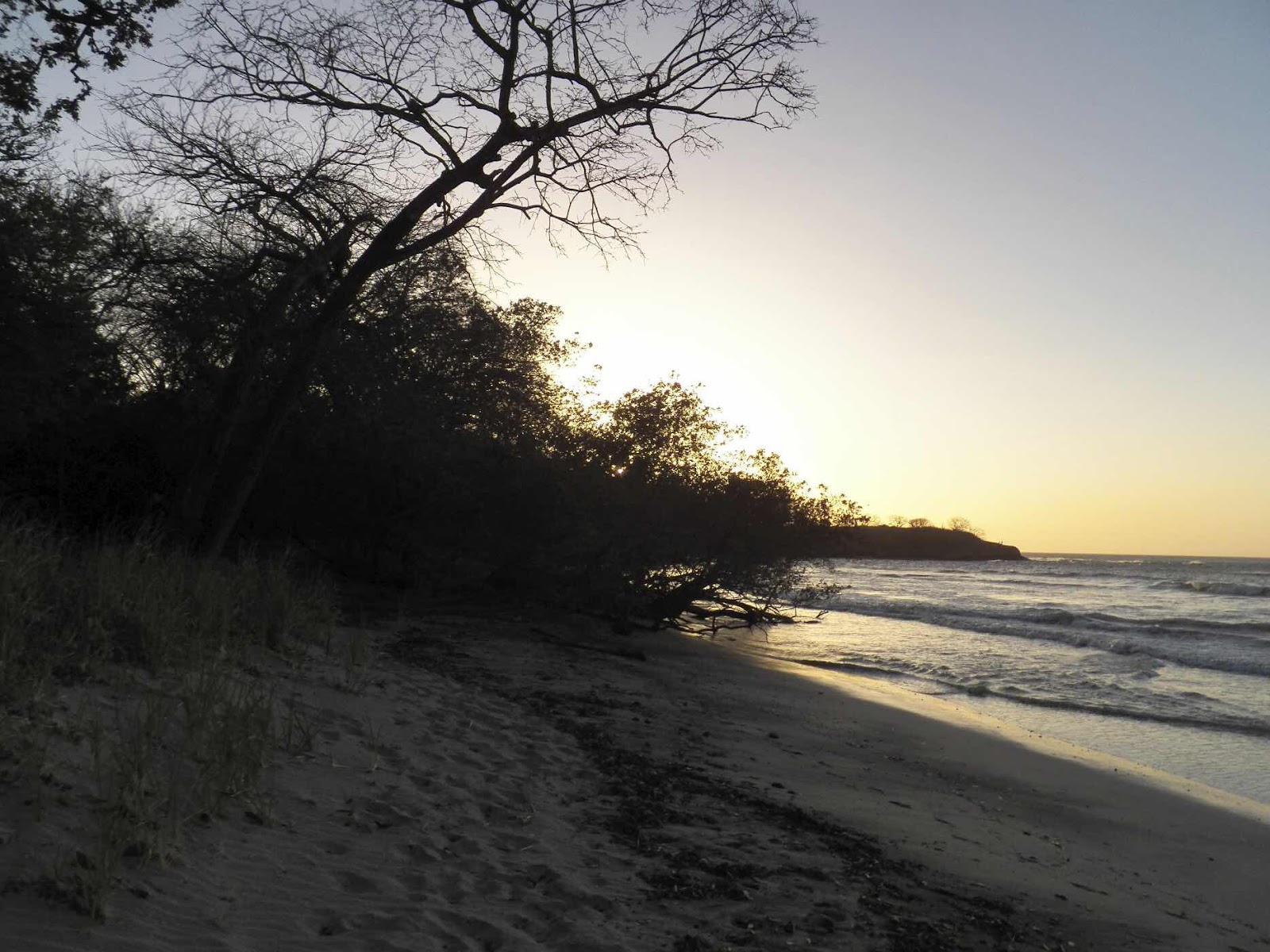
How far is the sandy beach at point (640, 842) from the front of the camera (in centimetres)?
339

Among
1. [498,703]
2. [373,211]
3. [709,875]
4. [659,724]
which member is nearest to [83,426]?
[373,211]

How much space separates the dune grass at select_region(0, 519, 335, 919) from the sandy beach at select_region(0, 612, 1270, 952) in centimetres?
13

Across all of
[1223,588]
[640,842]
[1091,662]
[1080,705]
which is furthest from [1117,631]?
[1223,588]

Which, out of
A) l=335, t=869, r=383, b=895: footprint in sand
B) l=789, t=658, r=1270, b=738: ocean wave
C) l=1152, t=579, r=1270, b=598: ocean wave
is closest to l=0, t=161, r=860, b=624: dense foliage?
l=789, t=658, r=1270, b=738: ocean wave

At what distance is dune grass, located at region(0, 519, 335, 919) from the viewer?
11.8ft

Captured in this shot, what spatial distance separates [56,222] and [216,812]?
9742 mm

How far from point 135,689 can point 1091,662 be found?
58.5 ft

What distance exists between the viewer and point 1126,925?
454cm

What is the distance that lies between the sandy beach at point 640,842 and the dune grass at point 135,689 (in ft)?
0.44

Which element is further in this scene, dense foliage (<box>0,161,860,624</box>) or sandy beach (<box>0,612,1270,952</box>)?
dense foliage (<box>0,161,860,624</box>)

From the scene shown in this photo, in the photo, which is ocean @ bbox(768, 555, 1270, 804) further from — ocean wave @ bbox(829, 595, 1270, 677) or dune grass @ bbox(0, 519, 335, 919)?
dune grass @ bbox(0, 519, 335, 919)

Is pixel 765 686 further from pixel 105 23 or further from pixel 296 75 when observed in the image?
pixel 105 23

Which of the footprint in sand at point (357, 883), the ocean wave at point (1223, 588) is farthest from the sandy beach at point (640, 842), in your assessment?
the ocean wave at point (1223, 588)

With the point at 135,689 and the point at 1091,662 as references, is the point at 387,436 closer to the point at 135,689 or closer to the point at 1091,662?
the point at 135,689
